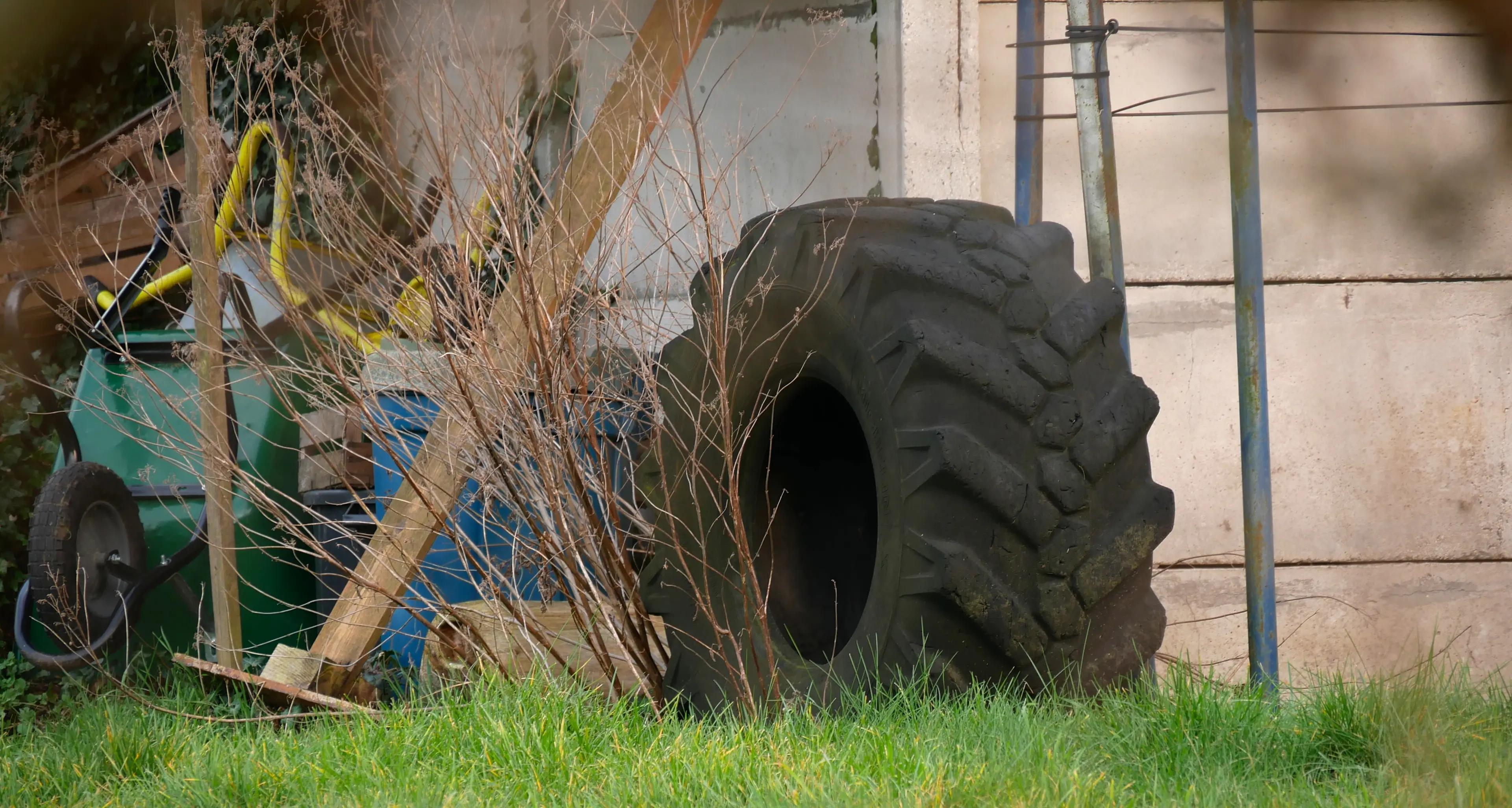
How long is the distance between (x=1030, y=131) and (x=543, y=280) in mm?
1363

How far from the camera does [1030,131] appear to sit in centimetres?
329

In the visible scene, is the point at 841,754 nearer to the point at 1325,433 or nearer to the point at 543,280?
the point at 543,280

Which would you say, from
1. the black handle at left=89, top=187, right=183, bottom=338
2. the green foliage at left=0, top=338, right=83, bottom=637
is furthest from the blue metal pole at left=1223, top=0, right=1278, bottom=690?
the green foliage at left=0, top=338, right=83, bottom=637

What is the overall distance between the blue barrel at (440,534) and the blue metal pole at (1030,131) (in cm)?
118

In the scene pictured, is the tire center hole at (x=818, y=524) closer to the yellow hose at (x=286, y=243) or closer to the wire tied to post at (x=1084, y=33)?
the yellow hose at (x=286, y=243)

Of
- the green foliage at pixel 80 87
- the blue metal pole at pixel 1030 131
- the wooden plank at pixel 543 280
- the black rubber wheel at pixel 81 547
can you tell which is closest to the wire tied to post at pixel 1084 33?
the blue metal pole at pixel 1030 131

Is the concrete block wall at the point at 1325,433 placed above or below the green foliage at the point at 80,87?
below

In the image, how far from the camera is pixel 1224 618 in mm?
3844

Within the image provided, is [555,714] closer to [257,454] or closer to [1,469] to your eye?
[257,454]

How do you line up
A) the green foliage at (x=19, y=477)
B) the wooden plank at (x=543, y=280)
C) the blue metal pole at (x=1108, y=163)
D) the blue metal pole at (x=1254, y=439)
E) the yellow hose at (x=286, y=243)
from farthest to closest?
the green foliage at (x=19, y=477) → the yellow hose at (x=286, y=243) → the blue metal pole at (x=1108, y=163) → the wooden plank at (x=543, y=280) → the blue metal pole at (x=1254, y=439)

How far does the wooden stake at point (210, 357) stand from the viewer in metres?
2.94

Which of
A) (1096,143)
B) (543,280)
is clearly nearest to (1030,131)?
(1096,143)

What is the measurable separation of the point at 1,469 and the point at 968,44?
11.9 ft

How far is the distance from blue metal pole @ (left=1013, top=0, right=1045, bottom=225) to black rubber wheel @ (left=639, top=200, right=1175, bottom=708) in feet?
2.30
